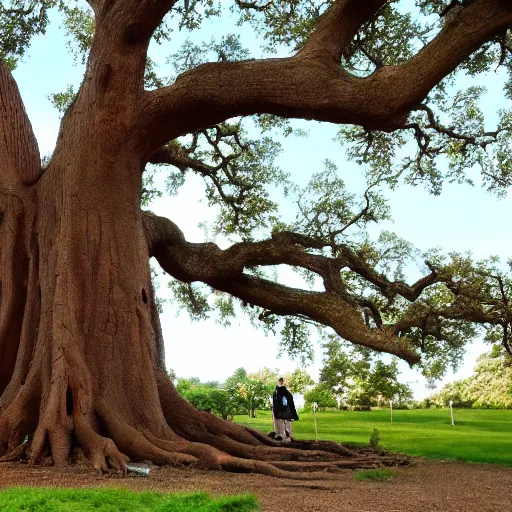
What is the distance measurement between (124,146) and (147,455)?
4.97 meters

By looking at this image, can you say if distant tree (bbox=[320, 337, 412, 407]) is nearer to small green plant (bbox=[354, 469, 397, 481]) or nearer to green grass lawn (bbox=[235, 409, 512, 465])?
green grass lawn (bbox=[235, 409, 512, 465])

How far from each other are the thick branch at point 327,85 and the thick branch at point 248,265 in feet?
9.74

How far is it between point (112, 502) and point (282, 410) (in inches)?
311

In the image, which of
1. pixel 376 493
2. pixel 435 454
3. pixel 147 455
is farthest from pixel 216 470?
pixel 435 454

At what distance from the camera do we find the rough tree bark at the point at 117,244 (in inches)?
337

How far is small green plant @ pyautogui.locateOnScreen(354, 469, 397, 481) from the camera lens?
26.4ft

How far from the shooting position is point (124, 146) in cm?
1009

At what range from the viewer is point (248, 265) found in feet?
40.1

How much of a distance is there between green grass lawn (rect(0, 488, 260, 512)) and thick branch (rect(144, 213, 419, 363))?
21.6 feet

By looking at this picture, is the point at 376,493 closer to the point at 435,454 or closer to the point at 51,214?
the point at 435,454

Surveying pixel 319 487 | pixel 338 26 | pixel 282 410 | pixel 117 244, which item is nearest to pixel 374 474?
pixel 319 487

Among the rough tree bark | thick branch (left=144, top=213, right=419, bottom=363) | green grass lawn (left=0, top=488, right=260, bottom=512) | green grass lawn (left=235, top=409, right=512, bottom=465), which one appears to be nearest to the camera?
green grass lawn (left=0, top=488, right=260, bottom=512)

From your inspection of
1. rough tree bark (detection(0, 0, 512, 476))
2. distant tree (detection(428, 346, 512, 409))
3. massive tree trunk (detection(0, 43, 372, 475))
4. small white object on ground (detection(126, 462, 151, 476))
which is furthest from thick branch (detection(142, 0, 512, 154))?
distant tree (detection(428, 346, 512, 409))

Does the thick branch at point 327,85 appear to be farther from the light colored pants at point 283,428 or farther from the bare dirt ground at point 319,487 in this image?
the light colored pants at point 283,428
